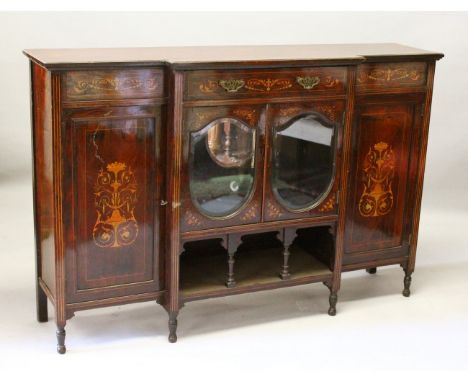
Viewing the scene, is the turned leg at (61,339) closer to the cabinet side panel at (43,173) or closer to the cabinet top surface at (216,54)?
the cabinet side panel at (43,173)

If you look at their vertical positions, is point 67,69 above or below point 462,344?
above

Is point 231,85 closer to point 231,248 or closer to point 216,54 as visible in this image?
point 216,54

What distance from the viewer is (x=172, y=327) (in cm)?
399

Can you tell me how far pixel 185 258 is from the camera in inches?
172

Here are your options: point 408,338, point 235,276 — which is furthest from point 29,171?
point 408,338

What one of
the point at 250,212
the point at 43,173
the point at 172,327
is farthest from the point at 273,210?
the point at 43,173

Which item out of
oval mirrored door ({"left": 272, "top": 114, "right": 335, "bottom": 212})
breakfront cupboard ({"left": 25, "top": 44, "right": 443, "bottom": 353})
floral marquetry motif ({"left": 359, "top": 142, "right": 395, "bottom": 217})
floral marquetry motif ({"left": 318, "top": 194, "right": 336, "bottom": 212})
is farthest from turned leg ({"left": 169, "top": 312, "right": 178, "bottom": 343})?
floral marquetry motif ({"left": 359, "top": 142, "right": 395, "bottom": 217})

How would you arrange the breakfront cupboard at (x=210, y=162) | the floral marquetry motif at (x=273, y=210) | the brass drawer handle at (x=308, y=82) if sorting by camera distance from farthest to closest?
the floral marquetry motif at (x=273, y=210) → the brass drawer handle at (x=308, y=82) → the breakfront cupboard at (x=210, y=162)

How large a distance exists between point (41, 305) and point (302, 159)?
1.31m

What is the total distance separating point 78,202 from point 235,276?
847 mm

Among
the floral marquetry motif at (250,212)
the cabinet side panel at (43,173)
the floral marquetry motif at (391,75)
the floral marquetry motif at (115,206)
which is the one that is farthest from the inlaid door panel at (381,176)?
the cabinet side panel at (43,173)

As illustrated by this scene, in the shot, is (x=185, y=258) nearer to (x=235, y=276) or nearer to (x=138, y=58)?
(x=235, y=276)

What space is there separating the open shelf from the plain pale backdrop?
185 mm

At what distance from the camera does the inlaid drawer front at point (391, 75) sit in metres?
4.17
